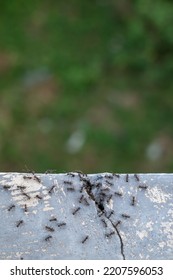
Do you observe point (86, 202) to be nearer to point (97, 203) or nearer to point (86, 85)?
point (97, 203)

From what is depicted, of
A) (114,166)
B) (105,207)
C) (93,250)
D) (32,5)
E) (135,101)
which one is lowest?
(93,250)

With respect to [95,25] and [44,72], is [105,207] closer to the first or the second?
[44,72]

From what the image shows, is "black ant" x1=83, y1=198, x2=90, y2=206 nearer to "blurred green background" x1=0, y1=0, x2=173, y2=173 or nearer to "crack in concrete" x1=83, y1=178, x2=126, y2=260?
"crack in concrete" x1=83, y1=178, x2=126, y2=260

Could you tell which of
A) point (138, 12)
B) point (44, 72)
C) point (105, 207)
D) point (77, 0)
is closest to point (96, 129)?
point (44, 72)

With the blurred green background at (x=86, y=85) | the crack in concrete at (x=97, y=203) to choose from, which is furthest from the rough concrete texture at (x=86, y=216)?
the blurred green background at (x=86, y=85)

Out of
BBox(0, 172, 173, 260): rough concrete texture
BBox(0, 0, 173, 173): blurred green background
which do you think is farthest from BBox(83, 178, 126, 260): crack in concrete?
BBox(0, 0, 173, 173): blurred green background

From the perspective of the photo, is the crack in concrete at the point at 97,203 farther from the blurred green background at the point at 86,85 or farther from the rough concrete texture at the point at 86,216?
the blurred green background at the point at 86,85
